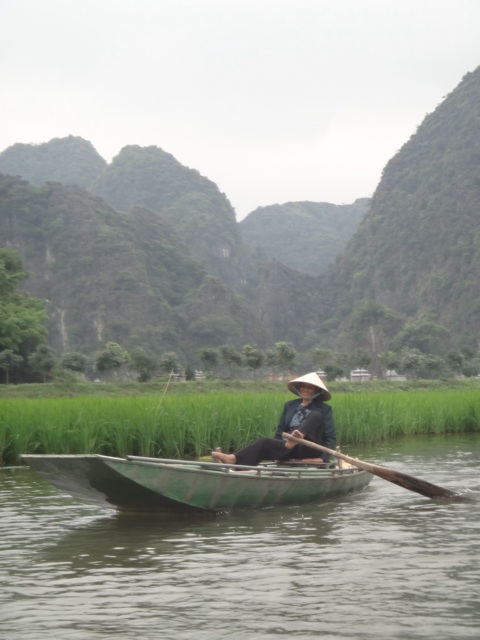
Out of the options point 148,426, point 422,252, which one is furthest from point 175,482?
point 422,252

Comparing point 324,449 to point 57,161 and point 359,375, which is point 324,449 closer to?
point 359,375

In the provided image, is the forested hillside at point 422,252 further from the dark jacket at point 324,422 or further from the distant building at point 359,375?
the dark jacket at point 324,422

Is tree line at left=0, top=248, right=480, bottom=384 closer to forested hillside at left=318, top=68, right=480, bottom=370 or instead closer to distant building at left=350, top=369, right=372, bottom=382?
distant building at left=350, top=369, right=372, bottom=382

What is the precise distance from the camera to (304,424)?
775 cm

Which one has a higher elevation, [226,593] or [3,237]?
[3,237]

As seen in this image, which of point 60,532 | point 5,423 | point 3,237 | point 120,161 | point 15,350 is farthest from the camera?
point 120,161

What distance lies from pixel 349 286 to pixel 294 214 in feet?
173

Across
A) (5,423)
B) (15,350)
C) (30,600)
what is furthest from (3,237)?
(30,600)

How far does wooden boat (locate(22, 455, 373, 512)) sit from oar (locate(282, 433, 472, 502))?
200 mm

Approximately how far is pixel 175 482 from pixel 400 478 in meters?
2.21

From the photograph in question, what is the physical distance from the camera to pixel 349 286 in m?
96.0

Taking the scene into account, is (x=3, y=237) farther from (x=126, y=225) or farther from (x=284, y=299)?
(x=284, y=299)

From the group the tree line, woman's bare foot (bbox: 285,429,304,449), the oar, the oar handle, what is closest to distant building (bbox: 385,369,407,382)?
the tree line

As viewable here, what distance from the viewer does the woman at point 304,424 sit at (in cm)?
766
